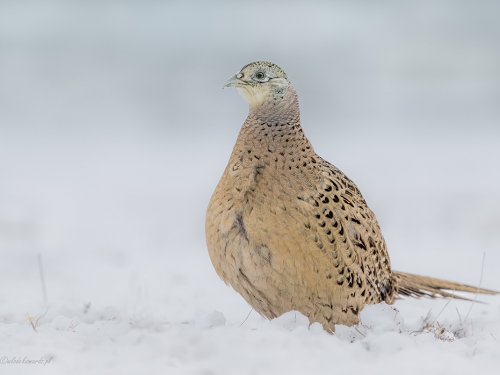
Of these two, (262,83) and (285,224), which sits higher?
(262,83)

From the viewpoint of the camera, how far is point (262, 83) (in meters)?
4.59

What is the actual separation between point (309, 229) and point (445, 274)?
4.25 metres

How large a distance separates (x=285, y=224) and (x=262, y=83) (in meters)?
1.07

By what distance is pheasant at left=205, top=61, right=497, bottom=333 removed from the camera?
4230 mm

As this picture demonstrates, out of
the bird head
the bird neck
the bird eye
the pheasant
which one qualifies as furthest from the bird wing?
the bird eye

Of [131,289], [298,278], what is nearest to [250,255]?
[298,278]

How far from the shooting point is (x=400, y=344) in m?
3.48

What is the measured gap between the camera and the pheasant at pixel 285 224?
423cm

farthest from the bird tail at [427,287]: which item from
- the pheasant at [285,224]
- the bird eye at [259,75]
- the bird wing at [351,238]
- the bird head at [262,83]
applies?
the bird eye at [259,75]

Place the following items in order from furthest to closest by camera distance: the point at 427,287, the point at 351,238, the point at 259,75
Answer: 1. the point at 427,287
2. the point at 259,75
3. the point at 351,238

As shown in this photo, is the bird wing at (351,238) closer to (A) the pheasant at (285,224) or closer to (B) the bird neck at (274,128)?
(A) the pheasant at (285,224)

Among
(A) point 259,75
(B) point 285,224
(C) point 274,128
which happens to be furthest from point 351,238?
(A) point 259,75

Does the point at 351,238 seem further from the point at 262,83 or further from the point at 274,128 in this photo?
the point at 262,83

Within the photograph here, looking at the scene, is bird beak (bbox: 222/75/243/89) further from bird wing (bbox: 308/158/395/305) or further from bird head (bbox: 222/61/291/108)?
bird wing (bbox: 308/158/395/305)
